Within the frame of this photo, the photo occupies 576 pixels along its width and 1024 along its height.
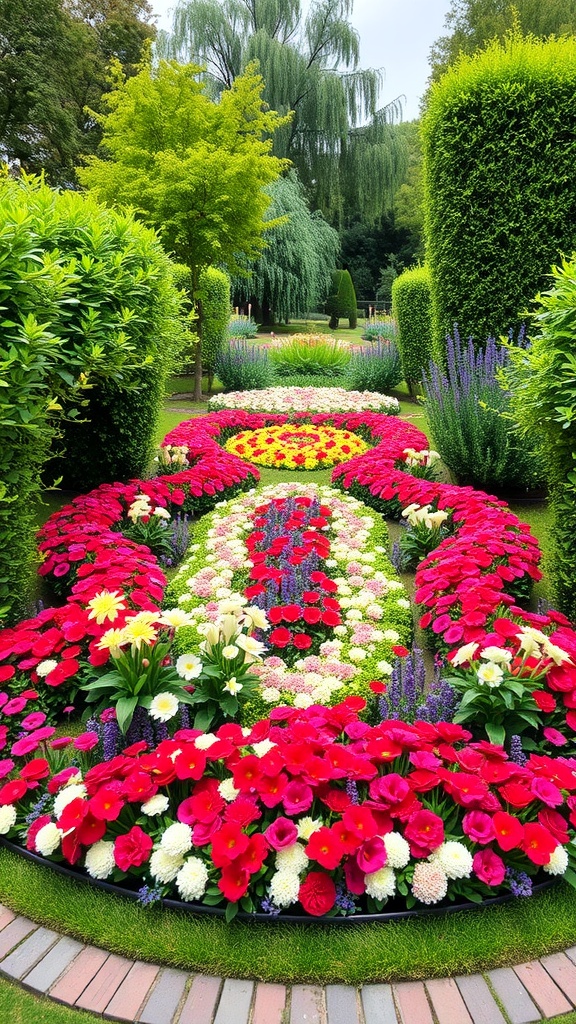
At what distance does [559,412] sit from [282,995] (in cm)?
269

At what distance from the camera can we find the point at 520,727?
7.10ft

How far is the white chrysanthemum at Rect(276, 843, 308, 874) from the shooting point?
1693 millimetres

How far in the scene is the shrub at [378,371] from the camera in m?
11.0

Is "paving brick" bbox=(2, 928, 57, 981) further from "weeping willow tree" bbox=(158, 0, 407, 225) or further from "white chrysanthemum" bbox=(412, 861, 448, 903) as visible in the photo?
"weeping willow tree" bbox=(158, 0, 407, 225)

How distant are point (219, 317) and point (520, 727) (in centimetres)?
1056

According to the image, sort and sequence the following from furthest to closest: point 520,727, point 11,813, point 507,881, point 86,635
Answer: point 86,635, point 520,727, point 11,813, point 507,881

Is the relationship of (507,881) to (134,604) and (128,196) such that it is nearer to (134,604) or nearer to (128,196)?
(134,604)

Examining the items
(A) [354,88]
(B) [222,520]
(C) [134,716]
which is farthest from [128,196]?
(A) [354,88]

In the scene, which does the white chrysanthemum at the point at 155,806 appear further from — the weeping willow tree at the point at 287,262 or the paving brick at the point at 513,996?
the weeping willow tree at the point at 287,262

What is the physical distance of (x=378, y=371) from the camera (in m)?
11.0

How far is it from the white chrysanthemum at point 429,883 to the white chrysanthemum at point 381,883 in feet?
0.21

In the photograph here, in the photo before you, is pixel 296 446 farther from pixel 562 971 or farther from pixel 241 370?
pixel 562 971

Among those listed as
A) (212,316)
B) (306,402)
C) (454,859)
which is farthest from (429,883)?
(212,316)

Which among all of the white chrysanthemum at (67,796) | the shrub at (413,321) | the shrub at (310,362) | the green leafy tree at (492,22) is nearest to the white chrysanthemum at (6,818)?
the white chrysanthemum at (67,796)
